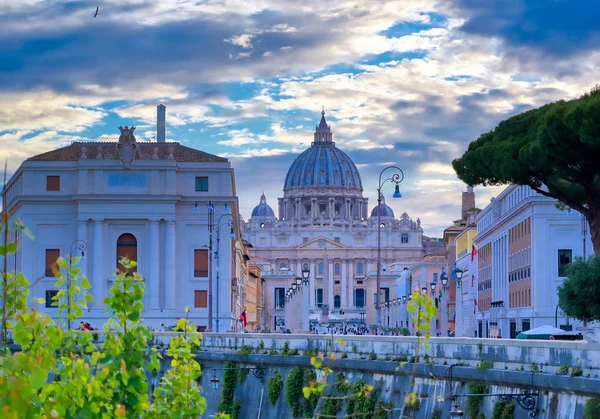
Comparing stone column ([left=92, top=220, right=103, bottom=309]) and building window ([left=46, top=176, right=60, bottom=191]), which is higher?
building window ([left=46, top=176, right=60, bottom=191])

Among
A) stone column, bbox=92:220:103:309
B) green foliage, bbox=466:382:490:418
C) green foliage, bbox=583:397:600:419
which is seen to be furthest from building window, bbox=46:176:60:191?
green foliage, bbox=583:397:600:419

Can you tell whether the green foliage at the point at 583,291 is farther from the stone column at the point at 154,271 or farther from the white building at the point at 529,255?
the stone column at the point at 154,271

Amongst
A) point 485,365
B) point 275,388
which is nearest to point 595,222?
point 275,388

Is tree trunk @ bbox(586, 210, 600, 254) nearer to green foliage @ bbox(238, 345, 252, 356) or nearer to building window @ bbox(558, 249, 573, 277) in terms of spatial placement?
green foliage @ bbox(238, 345, 252, 356)

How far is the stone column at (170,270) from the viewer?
267ft

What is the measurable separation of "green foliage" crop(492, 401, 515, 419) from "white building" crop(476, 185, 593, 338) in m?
35.2

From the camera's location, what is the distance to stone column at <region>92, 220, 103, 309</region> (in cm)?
8144

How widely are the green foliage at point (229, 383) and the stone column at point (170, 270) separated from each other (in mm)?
37066

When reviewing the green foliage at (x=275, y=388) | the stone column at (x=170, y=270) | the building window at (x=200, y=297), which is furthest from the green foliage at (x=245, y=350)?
the building window at (x=200, y=297)

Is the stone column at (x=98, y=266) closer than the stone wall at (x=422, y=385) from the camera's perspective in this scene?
No

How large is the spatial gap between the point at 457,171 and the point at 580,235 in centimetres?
2232

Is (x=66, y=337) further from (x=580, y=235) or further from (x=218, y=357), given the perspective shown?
(x=580, y=235)

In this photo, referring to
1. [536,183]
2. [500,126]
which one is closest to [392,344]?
[536,183]

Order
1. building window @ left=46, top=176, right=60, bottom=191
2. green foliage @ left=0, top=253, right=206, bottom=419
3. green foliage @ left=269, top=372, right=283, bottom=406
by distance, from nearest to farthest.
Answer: green foliage @ left=0, top=253, right=206, bottom=419 < green foliage @ left=269, top=372, right=283, bottom=406 < building window @ left=46, top=176, right=60, bottom=191
